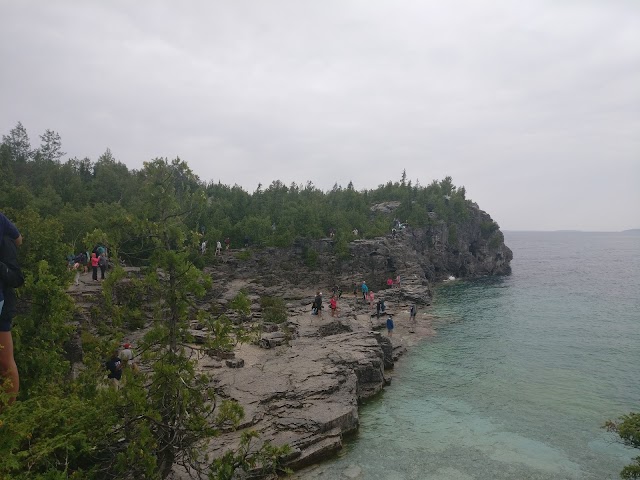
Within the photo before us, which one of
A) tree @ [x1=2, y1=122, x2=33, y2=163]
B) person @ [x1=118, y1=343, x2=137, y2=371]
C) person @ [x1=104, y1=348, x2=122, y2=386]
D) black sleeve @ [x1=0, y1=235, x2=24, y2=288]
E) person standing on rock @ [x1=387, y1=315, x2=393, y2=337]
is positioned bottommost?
person standing on rock @ [x1=387, y1=315, x2=393, y2=337]

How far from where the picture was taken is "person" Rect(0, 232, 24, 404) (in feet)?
32.1

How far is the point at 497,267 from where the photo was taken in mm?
102438

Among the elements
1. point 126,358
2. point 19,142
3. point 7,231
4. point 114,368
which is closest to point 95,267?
point 114,368

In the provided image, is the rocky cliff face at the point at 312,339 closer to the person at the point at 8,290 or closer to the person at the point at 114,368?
the person at the point at 114,368

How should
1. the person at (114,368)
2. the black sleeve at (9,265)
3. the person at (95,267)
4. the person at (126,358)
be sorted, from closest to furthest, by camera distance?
1. the black sleeve at (9,265)
2. the person at (126,358)
3. the person at (114,368)
4. the person at (95,267)

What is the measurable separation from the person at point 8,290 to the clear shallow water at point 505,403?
1250cm

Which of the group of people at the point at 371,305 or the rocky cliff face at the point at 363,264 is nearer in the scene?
the group of people at the point at 371,305

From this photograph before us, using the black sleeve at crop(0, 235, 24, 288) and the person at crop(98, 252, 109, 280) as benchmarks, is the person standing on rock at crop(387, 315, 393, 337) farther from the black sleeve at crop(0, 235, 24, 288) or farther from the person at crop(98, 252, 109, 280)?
the black sleeve at crop(0, 235, 24, 288)

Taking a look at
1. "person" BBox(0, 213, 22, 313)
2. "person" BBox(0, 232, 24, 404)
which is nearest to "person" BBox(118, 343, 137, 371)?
"person" BBox(0, 232, 24, 404)

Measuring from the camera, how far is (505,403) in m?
26.2

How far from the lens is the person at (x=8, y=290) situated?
9781mm

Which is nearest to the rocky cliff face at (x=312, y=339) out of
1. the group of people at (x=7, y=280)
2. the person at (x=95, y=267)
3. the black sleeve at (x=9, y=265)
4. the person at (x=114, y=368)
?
the person at (x=95, y=267)

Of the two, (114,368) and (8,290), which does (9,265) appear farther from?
(114,368)

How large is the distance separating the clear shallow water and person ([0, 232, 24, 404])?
12495mm
